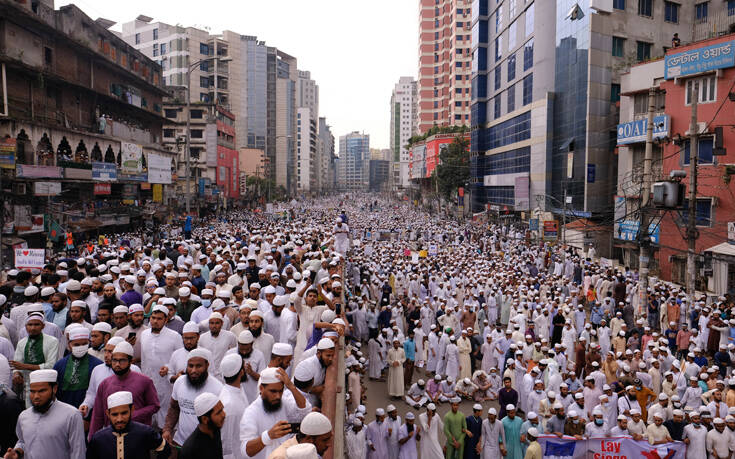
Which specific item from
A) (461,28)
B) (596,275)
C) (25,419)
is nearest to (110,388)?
(25,419)

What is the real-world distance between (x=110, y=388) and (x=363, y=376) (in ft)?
27.4

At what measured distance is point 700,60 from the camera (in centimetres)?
2000

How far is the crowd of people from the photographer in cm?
359

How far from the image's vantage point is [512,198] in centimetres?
4122

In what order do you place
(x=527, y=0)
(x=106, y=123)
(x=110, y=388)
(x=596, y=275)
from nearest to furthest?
(x=110, y=388) → (x=596, y=275) → (x=106, y=123) → (x=527, y=0)

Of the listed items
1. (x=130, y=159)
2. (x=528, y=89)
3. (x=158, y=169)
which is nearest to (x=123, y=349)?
(x=130, y=159)

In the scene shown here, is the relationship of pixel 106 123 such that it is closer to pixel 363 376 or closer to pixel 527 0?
pixel 363 376

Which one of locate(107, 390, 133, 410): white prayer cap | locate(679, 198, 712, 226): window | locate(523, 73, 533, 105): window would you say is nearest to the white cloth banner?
locate(107, 390, 133, 410): white prayer cap

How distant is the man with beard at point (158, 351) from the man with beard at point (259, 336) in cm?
78

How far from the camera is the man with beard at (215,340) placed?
5.52 m

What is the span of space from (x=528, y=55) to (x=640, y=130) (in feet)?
52.5

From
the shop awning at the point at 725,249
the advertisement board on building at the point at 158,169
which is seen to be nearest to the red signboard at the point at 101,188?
the advertisement board on building at the point at 158,169

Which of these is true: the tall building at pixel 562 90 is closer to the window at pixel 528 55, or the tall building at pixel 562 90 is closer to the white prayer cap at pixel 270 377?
the window at pixel 528 55

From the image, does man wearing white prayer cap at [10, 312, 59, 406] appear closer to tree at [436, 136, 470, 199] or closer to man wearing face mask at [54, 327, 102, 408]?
man wearing face mask at [54, 327, 102, 408]
